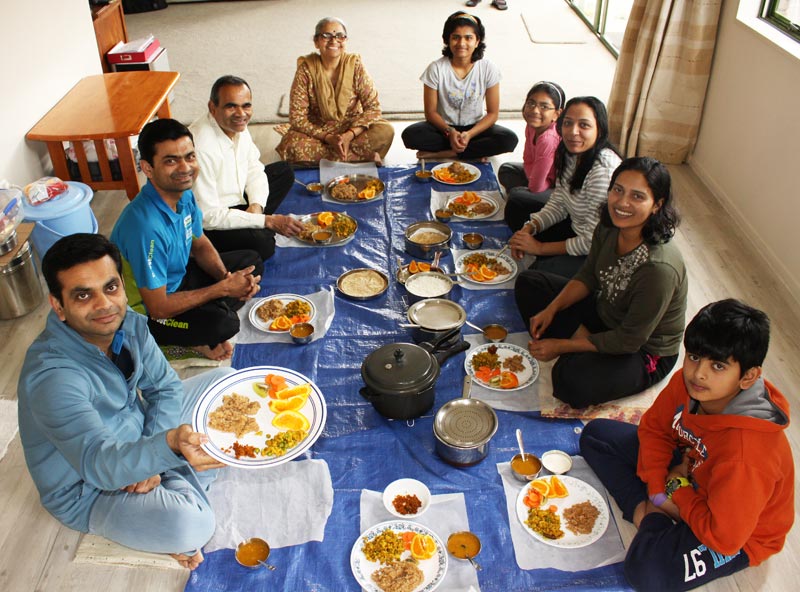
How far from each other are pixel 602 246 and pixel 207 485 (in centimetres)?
186

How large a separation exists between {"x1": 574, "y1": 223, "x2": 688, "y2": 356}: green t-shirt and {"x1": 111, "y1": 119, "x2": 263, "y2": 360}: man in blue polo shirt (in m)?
1.61

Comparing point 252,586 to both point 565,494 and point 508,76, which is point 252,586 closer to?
point 565,494

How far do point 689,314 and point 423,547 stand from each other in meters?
2.05

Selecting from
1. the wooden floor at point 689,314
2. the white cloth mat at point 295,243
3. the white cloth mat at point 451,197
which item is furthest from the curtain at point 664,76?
the white cloth mat at point 295,243

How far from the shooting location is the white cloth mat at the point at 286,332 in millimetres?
3160

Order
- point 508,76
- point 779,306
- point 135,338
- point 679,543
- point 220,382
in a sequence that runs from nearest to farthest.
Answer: point 679,543 < point 135,338 < point 220,382 < point 779,306 < point 508,76

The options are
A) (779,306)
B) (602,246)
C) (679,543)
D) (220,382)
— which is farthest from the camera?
(779,306)

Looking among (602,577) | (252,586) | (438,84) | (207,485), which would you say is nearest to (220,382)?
(207,485)

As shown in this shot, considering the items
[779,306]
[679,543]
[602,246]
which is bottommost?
[779,306]

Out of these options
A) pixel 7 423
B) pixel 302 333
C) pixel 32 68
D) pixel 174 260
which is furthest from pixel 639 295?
pixel 32 68

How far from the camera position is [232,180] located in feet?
12.0

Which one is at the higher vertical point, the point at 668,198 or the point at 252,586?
the point at 668,198

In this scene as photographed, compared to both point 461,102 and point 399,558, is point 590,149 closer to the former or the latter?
point 461,102

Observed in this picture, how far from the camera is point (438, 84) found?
457 centimetres
